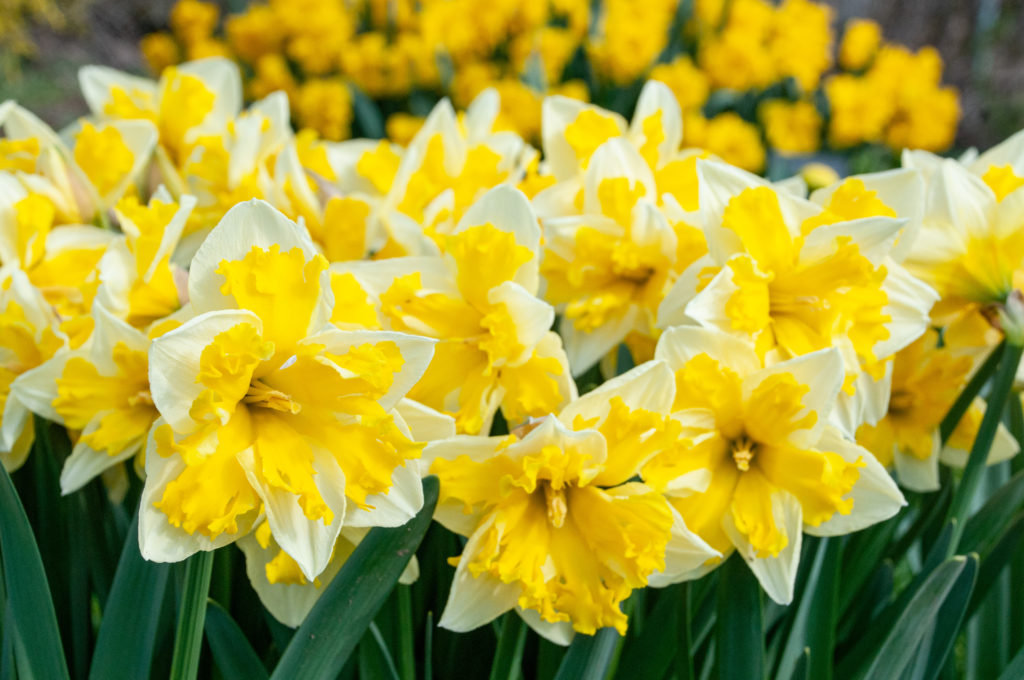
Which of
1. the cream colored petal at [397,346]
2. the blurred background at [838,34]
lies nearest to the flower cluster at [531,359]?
the cream colored petal at [397,346]

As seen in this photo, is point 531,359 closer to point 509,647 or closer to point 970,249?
point 509,647

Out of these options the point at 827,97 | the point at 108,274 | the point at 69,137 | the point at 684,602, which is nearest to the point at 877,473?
the point at 684,602

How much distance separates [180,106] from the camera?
129 centimetres

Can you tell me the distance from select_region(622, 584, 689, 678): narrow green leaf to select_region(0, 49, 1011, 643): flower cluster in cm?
7

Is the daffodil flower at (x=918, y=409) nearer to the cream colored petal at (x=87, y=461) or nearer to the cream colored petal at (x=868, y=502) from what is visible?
the cream colored petal at (x=868, y=502)

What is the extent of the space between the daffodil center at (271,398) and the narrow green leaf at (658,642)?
429 millimetres

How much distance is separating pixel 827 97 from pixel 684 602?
160 inches

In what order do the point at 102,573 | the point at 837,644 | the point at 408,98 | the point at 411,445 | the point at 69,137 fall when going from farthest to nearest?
the point at 408,98 → the point at 69,137 → the point at 837,644 → the point at 102,573 → the point at 411,445

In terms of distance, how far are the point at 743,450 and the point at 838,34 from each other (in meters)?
6.98

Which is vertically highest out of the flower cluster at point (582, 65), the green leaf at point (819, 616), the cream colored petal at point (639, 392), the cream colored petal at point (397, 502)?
the cream colored petal at point (639, 392)

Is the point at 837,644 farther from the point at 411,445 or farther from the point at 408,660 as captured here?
the point at 411,445

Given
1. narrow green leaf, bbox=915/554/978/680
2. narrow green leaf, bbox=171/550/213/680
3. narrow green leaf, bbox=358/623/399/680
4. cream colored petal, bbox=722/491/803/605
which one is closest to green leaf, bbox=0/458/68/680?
narrow green leaf, bbox=171/550/213/680

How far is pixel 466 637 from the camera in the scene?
3.33 feet

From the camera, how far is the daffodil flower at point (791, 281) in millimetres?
864
